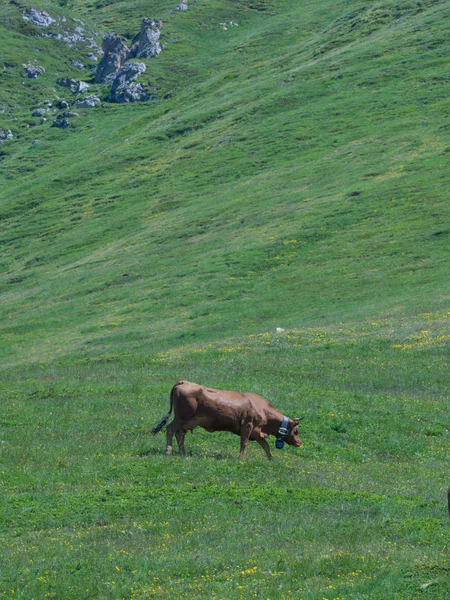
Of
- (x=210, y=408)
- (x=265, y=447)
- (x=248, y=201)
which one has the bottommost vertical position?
(x=248, y=201)

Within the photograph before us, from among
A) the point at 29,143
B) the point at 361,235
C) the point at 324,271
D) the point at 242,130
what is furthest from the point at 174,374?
the point at 29,143

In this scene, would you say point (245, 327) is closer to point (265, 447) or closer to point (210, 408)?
point (265, 447)

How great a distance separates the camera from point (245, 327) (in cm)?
6034

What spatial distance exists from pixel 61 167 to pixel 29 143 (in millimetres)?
34887

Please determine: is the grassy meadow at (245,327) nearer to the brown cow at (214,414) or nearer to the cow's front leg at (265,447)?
the cow's front leg at (265,447)

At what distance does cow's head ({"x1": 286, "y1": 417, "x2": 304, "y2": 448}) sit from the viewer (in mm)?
24234

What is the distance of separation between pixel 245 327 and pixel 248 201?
45661mm

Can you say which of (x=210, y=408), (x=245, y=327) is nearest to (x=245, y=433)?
(x=210, y=408)

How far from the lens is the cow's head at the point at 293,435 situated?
24.2 metres

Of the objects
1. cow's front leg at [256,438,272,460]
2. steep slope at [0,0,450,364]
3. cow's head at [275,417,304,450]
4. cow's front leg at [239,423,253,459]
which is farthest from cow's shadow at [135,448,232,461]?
steep slope at [0,0,450,364]

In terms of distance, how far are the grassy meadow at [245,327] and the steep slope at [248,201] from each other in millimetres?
444

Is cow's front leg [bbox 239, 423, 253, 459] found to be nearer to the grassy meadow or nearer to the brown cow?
the brown cow

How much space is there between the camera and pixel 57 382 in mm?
39188

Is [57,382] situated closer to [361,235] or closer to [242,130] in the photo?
[361,235]
